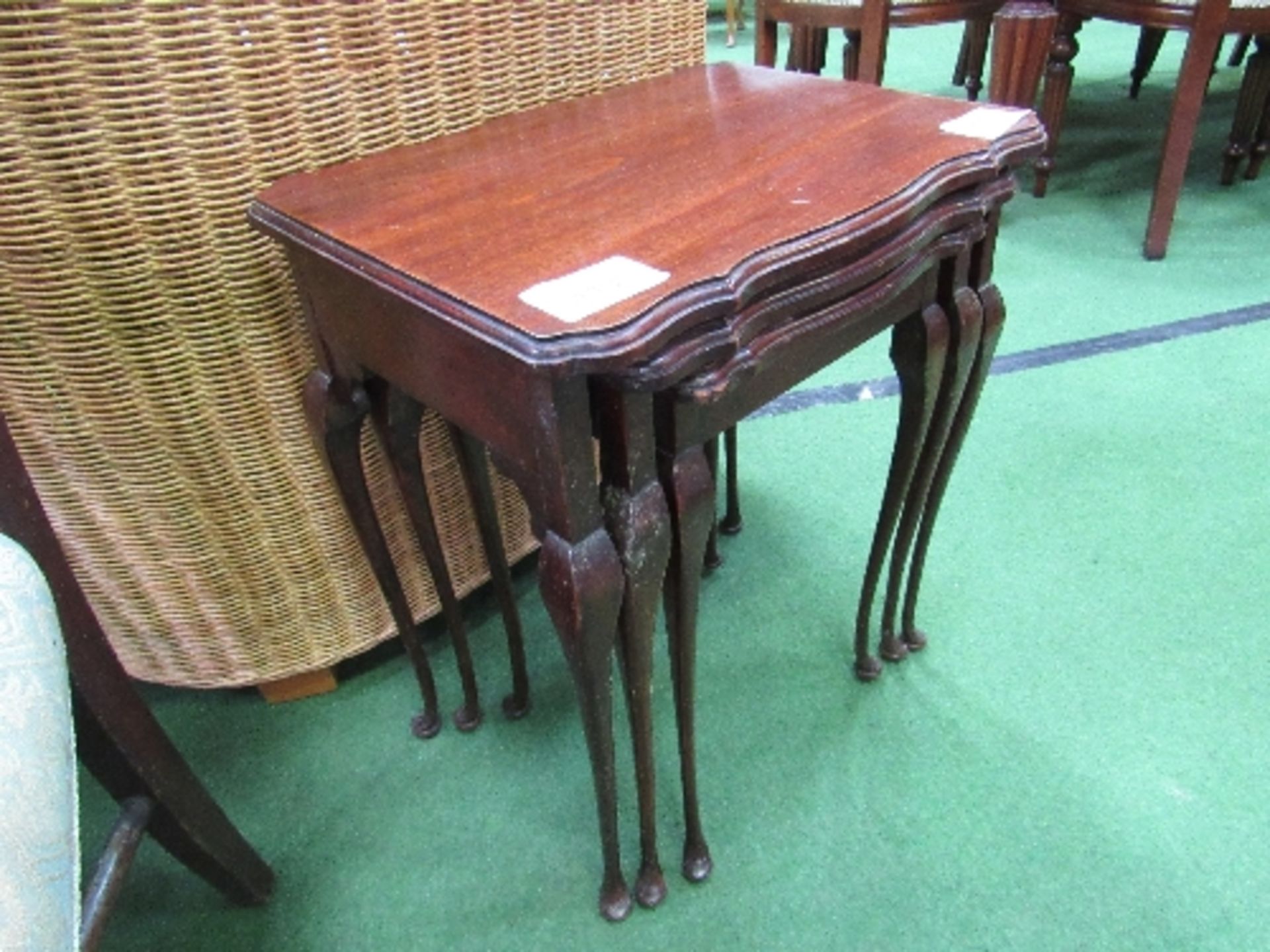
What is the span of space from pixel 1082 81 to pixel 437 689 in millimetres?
2837

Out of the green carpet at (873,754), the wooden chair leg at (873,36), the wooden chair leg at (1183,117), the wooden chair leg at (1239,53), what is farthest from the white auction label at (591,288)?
the wooden chair leg at (1239,53)

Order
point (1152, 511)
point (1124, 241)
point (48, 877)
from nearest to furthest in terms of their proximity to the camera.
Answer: point (48, 877), point (1152, 511), point (1124, 241)

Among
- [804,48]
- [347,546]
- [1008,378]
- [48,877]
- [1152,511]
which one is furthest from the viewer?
[804,48]

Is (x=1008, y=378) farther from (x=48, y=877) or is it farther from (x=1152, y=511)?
(x=48, y=877)

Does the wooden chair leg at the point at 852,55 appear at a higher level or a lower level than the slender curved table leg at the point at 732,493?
higher

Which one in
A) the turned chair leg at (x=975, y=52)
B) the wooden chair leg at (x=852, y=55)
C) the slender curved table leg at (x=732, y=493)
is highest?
the wooden chair leg at (x=852, y=55)

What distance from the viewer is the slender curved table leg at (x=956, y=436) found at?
79 cm

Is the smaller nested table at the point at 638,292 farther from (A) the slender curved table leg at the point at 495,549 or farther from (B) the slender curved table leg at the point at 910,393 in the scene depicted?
(A) the slender curved table leg at the point at 495,549

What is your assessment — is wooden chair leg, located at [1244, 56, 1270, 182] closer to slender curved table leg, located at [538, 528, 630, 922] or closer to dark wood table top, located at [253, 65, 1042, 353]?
dark wood table top, located at [253, 65, 1042, 353]

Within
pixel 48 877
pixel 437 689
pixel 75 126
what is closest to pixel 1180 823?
pixel 437 689

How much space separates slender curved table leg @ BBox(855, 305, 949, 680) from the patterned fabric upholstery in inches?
25.0

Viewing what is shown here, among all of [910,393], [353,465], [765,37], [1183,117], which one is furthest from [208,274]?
[1183,117]

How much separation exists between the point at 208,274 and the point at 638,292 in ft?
1.38

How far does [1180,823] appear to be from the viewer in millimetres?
855
